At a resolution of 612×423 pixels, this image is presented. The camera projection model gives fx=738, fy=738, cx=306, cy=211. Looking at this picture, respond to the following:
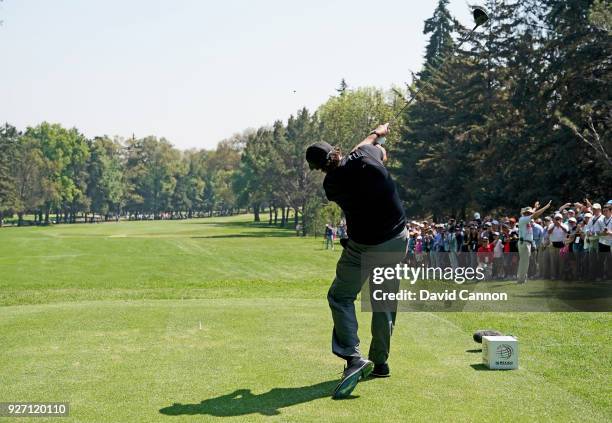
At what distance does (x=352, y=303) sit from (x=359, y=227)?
835 millimetres

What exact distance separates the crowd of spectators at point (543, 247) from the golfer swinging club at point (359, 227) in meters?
13.0

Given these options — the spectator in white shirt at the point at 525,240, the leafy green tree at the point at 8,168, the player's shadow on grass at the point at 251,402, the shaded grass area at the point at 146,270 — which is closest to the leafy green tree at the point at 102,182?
the leafy green tree at the point at 8,168

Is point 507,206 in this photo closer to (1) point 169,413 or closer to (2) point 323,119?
(1) point 169,413

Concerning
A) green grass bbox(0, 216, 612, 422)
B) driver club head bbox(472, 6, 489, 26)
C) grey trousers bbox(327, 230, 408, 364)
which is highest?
driver club head bbox(472, 6, 489, 26)

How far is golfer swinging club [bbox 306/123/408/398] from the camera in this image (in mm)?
7652

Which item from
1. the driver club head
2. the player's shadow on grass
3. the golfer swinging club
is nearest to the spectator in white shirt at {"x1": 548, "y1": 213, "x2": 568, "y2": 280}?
the driver club head

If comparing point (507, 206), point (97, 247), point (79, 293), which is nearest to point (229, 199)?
point (97, 247)

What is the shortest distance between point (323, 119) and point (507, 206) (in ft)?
239

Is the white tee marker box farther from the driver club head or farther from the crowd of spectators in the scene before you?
the crowd of spectators

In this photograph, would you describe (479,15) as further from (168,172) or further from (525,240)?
(168,172)

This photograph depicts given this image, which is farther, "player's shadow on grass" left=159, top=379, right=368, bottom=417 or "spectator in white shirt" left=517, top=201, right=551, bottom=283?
"spectator in white shirt" left=517, top=201, right=551, bottom=283

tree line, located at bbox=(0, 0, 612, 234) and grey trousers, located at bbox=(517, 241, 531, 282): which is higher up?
tree line, located at bbox=(0, 0, 612, 234)

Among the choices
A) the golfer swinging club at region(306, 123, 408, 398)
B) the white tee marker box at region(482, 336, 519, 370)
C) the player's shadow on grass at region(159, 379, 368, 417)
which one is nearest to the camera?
the player's shadow on grass at region(159, 379, 368, 417)

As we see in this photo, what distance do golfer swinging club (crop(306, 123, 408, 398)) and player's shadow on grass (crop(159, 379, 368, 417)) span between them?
1.60ft
